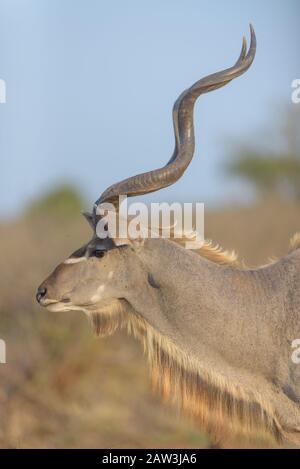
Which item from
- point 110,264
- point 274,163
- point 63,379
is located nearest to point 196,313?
point 110,264

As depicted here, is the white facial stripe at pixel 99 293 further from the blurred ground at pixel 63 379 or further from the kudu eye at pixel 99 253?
the blurred ground at pixel 63 379

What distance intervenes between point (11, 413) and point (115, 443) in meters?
1.04

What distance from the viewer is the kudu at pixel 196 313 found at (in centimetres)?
523

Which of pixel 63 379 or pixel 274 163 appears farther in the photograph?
pixel 274 163

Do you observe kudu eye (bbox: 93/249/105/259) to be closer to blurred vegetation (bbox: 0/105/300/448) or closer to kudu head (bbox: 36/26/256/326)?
kudu head (bbox: 36/26/256/326)

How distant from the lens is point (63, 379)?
955 centimetres

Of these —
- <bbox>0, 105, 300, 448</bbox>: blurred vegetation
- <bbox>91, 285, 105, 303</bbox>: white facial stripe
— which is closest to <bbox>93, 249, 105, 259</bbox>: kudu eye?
<bbox>91, 285, 105, 303</bbox>: white facial stripe

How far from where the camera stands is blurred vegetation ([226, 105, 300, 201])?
70.8 feet

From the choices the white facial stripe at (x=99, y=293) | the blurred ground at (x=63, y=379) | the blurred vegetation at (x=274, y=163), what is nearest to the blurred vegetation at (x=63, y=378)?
the blurred ground at (x=63, y=379)

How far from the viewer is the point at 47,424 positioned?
8.79m

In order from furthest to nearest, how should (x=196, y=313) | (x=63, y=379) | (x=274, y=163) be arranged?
1. (x=274, y=163)
2. (x=63, y=379)
3. (x=196, y=313)

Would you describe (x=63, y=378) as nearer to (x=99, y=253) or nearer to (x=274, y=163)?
(x=99, y=253)

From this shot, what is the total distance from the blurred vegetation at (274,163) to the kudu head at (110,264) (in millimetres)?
15643

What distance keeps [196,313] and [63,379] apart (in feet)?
15.0
